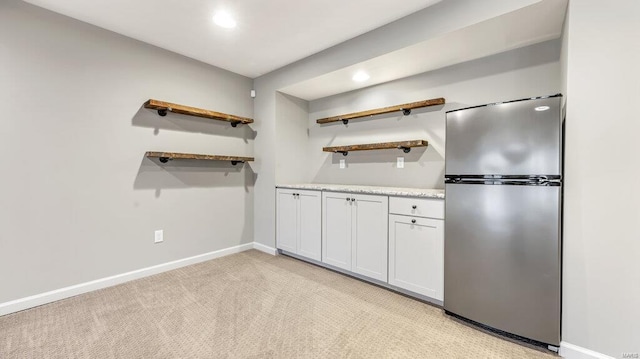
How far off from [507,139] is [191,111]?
117 inches

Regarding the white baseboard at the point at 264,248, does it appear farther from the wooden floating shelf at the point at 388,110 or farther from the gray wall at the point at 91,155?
the wooden floating shelf at the point at 388,110

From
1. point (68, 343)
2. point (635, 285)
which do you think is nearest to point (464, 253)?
point (635, 285)

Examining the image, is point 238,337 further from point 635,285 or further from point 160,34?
point 160,34

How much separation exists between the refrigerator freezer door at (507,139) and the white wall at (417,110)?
0.71 metres

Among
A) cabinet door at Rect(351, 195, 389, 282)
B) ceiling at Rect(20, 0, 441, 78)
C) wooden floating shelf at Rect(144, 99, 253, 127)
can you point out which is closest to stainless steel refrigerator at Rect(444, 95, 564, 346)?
cabinet door at Rect(351, 195, 389, 282)

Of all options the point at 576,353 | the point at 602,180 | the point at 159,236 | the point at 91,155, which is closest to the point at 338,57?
the point at 602,180

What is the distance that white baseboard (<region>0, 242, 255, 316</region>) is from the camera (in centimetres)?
212

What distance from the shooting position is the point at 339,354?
5.39 ft

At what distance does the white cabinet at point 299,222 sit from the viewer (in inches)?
122

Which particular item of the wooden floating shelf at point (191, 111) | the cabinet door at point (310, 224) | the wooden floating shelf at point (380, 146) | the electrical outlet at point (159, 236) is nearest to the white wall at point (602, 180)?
the wooden floating shelf at point (380, 146)

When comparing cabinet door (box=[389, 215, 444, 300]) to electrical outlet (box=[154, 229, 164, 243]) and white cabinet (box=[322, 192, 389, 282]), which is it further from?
electrical outlet (box=[154, 229, 164, 243])

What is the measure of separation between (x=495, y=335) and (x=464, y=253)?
563 millimetres

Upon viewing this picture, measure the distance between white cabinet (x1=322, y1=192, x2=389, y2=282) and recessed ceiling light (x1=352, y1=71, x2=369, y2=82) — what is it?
1.30m

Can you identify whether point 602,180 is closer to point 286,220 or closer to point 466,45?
point 466,45
